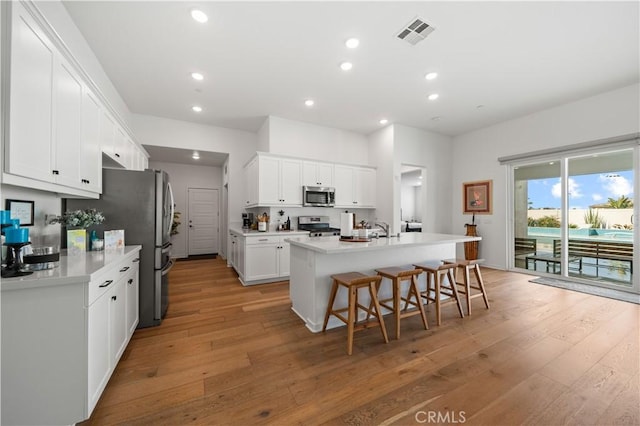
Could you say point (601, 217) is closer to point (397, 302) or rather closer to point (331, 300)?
point (397, 302)

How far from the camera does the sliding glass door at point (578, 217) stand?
3900 millimetres

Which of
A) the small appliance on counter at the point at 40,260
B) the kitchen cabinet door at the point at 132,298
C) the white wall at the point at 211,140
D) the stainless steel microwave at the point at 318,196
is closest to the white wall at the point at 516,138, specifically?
the stainless steel microwave at the point at 318,196

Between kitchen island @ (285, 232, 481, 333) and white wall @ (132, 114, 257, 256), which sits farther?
white wall @ (132, 114, 257, 256)

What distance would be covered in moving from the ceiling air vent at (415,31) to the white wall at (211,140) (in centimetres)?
398

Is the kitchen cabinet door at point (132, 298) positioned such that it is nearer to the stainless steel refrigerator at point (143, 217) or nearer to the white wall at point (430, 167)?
the stainless steel refrigerator at point (143, 217)

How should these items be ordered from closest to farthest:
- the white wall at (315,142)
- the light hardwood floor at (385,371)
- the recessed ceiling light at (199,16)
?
the light hardwood floor at (385,371) < the recessed ceiling light at (199,16) < the white wall at (315,142)

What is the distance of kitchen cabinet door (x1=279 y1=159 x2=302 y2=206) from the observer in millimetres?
4793

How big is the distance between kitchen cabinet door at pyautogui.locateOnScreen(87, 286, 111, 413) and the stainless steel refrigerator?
99 centimetres

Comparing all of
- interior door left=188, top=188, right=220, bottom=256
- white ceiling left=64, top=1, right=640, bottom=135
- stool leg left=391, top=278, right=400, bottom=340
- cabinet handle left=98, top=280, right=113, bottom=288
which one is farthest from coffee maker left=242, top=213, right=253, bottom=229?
stool leg left=391, top=278, right=400, bottom=340

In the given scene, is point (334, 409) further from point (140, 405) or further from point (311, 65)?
point (311, 65)

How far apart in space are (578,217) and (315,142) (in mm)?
5023

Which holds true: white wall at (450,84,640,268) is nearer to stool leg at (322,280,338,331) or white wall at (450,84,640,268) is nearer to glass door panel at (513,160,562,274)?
glass door panel at (513,160,562,274)

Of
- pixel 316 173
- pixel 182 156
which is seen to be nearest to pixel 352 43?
pixel 316 173

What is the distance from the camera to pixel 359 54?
297cm
